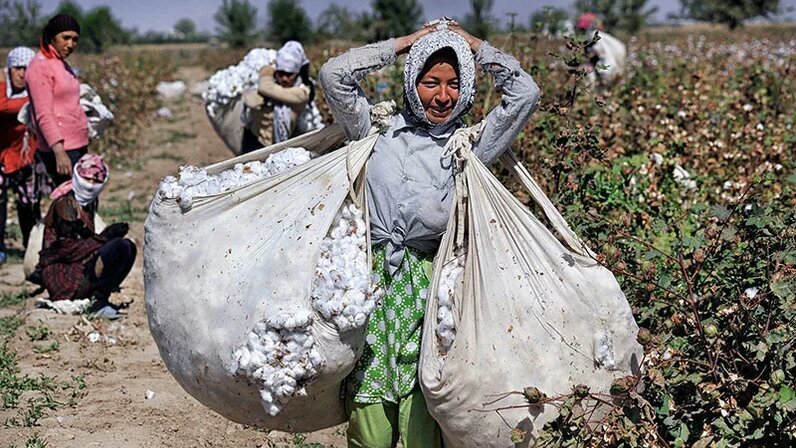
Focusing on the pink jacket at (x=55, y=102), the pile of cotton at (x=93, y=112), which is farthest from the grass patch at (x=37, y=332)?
the pile of cotton at (x=93, y=112)

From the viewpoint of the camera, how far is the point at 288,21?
38625 millimetres

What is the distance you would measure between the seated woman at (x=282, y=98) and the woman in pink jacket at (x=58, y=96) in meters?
1.00

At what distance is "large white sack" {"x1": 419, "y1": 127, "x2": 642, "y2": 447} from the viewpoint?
256 centimetres

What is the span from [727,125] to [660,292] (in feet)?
9.13

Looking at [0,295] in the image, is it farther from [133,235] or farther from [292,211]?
[292,211]

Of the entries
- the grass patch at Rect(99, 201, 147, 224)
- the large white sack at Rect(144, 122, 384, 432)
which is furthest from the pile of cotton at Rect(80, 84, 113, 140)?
the large white sack at Rect(144, 122, 384, 432)

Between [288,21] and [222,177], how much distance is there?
120 ft

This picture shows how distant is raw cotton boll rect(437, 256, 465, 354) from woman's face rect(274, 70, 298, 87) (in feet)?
12.1

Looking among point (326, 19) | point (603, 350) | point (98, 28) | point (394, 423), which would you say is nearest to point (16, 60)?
point (394, 423)

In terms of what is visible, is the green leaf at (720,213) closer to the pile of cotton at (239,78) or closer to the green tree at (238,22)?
the pile of cotton at (239,78)

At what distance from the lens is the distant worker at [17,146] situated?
668 centimetres

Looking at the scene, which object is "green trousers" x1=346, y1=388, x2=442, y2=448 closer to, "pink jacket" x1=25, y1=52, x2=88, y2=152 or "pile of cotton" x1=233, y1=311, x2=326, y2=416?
"pile of cotton" x1=233, y1=311, x2=326, y2=416

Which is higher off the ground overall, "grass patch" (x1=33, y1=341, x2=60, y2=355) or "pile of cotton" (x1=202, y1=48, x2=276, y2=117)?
"pile of cotton" (x1=202, y1=48, x2=276, y2=117)

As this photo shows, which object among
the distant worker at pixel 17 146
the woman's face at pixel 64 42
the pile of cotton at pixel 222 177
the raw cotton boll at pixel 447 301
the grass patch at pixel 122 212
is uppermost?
the pile of cotton at pixel 222 177
